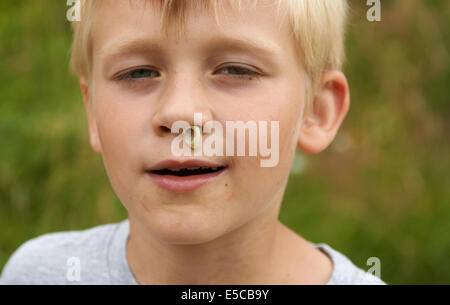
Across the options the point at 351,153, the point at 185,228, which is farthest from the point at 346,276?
the point at 351,153

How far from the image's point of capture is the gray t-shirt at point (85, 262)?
4.66ft

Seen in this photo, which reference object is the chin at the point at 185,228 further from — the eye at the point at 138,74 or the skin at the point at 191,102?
the eye at the point at 138,74

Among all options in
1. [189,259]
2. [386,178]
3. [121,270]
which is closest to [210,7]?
[189,259]

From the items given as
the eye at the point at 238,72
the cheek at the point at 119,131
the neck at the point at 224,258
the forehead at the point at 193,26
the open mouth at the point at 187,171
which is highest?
the forehead at the point at 193,26

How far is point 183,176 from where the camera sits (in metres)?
1.14

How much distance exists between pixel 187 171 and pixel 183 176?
0.05 feet

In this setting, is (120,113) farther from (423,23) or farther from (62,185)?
(423,23)

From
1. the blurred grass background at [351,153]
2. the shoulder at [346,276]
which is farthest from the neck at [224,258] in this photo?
the blurred grass background at [351,153]

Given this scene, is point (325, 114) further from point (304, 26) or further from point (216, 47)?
point (216, 47)

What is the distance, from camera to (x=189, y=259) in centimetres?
134

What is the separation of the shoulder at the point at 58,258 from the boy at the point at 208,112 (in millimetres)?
189

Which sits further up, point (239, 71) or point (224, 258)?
point (239, 71)

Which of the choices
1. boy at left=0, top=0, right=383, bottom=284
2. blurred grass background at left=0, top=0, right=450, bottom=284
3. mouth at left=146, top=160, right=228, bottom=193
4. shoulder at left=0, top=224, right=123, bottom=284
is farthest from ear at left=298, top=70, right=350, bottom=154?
blurred grass background at left=0, top=0, right=450, bottom=284

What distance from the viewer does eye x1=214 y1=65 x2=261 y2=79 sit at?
45.6 inches
